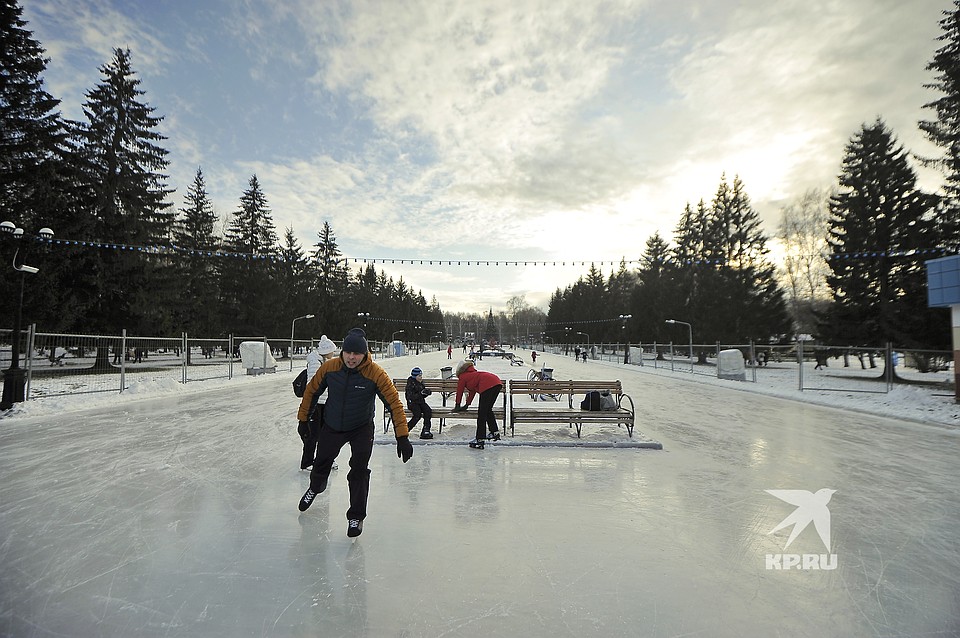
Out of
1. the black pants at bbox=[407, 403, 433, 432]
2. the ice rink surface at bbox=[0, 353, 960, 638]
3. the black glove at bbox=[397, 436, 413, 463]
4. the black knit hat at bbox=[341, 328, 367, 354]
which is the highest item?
the black knit hat at bbox=[341, 328, 367, 354]

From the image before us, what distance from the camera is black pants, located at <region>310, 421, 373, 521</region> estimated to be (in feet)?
13.6

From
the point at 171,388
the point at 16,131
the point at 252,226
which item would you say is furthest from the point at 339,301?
the point at 171,388

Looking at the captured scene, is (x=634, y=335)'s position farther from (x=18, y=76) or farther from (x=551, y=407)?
(x=18, y=76)

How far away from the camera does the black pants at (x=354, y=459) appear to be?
4152mm

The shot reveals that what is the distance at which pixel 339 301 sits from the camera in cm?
6038

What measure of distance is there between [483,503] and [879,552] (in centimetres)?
373

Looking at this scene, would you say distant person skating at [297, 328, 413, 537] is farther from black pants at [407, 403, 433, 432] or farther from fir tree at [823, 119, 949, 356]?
fir tree at [823, 119, 949, 356]

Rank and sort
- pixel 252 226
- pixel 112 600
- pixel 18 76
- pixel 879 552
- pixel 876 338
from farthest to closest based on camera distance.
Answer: pixel 252 226, pixel 876 338, pixel 18 76, pixel 879 552, pixel 112 600

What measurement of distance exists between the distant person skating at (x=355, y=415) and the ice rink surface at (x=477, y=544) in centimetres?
51

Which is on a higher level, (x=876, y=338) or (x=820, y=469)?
(x=876, y=338)

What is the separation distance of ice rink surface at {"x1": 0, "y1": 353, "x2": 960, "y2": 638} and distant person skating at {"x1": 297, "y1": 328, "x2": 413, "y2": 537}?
512 mm

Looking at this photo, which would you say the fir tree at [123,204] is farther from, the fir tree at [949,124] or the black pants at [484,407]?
the fir tree at [949,124]

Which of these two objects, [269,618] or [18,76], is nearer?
[269,618]

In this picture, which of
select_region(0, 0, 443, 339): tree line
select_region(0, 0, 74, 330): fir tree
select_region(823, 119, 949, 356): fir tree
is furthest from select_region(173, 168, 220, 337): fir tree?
select_region(823, 119, 949, 356): fir tree
